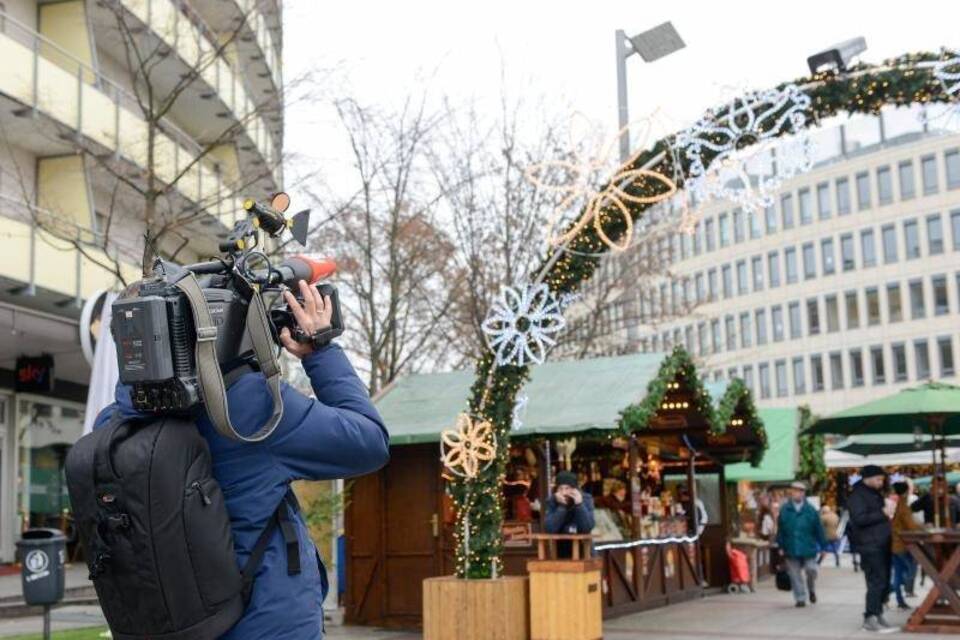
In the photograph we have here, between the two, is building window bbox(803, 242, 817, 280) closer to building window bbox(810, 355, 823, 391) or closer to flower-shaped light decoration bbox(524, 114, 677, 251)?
building window bbox(810, 355, 823, 391)

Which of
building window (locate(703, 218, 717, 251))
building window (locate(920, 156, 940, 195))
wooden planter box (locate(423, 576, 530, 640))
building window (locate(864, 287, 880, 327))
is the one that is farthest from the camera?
building window (locate(703, 218, 717, 251))

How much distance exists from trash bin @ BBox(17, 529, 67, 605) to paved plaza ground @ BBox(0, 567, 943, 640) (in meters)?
2.90

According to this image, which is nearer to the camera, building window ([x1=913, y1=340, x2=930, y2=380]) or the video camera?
the video camera

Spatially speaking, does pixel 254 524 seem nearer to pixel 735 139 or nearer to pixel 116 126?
pixel 735 139

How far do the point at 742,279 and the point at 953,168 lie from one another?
50.5ft

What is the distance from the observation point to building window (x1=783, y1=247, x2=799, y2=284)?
74188 mm

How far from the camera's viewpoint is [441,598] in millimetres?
12094

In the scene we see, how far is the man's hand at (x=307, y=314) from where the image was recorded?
3273 mm

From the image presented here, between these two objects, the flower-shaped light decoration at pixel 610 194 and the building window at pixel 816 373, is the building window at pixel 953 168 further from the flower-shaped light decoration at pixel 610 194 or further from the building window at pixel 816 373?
the flower-shaped light decoration at pixel 610 194

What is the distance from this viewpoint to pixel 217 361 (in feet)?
9.82

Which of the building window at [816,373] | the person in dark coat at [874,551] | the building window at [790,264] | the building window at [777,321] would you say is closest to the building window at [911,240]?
the building window at [790,264]

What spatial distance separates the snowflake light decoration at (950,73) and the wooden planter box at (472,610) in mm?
6187

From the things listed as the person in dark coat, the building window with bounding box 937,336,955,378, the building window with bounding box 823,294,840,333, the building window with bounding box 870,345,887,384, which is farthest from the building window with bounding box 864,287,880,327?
the person in dark coat

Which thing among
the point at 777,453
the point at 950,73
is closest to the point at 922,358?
the point at 777,453
